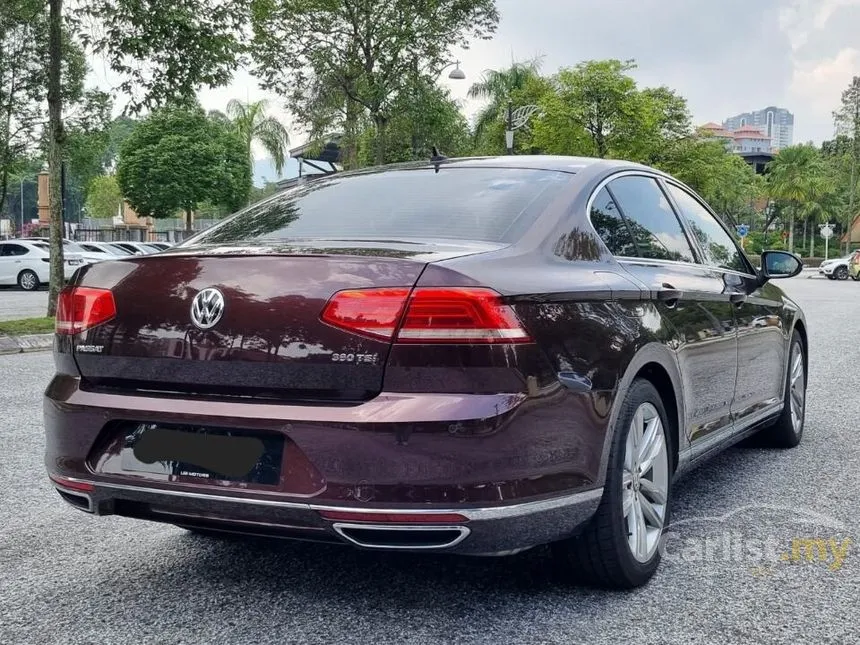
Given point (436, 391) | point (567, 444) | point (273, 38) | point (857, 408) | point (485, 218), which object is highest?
point (273, 38)

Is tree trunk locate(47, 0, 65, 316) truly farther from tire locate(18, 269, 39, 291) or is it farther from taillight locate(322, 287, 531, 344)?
tire locate(18, 269, 39, 291)

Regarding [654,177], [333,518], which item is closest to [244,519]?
[333,518]

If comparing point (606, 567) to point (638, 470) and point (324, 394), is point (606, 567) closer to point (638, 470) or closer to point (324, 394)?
point (638, 470)

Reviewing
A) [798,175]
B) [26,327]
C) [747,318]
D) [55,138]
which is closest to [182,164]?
[55,138]

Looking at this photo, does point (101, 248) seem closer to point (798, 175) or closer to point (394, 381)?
point (394, 381)

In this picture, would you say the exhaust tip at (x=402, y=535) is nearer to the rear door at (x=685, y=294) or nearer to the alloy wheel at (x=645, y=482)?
the alloy wheel at (x=645, y=482)

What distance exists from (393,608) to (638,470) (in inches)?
38.3

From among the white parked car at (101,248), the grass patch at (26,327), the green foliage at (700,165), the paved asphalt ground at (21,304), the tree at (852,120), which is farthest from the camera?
the tree at (852,120)

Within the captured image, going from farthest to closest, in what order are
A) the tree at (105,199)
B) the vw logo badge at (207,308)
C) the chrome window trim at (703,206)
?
the tree at (105,199) → the chrome window trim at (703,206) → the vw logo badge at (207,308)

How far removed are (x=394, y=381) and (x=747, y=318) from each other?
2.66 meters

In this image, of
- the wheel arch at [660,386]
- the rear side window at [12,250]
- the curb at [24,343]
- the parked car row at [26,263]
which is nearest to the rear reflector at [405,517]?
the wheel arch at [660,386]

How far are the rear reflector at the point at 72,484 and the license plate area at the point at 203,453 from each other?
0.16 meters

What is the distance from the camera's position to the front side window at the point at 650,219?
4.03m

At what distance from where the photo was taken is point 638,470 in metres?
3.52
